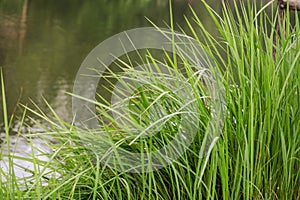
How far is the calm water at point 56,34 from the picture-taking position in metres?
14.8

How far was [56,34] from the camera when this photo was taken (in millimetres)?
20969

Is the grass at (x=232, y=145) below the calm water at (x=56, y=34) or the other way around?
the other way around

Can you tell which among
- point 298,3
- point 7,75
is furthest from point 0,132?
point 298,3

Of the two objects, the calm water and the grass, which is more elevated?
the grass

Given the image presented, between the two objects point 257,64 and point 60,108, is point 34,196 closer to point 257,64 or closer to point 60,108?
point 257,64

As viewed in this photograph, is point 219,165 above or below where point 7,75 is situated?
above

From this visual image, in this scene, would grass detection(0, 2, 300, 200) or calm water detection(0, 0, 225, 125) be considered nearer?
grass detection(0, 2, 300, 200)

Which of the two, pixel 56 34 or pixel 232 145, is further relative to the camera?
pixel 56 34

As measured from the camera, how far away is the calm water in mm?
14781

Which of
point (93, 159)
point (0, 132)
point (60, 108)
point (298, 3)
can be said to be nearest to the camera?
point (93, 159)

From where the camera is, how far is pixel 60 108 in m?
13.3

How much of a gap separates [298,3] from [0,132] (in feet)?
32.3

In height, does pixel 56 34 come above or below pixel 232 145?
below

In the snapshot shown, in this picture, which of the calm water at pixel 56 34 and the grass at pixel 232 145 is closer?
the grass at pixel 232 145
